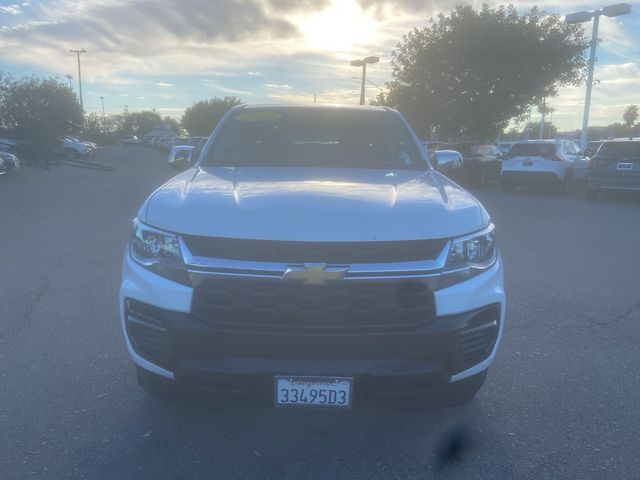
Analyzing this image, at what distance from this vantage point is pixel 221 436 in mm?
3326

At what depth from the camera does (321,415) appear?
3.60 m

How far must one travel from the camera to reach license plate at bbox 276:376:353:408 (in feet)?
8.91

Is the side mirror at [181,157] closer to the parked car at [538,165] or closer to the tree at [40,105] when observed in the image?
the parked car at [538,165]

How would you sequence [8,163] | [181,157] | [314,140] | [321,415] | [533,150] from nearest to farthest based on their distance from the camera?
[321,415]
[314,140]
[181,157]
[533,150]
[8,163]

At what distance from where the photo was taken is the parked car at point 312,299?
2.70m

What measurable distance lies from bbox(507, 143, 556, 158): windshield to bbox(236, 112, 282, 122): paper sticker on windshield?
49.0 ft

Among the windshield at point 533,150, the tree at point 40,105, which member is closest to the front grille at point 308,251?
the windshield at point 533,150

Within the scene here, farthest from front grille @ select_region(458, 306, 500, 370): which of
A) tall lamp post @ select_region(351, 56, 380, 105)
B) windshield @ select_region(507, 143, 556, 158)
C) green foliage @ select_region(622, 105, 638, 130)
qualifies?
green foliage @ select_region(622, 105, 638, 130)

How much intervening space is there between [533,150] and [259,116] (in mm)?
14995

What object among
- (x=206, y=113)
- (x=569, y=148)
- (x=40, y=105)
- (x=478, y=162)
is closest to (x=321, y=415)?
(x=478, y=162)

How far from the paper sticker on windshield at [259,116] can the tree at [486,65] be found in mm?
21200

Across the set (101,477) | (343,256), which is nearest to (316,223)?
(343,256)

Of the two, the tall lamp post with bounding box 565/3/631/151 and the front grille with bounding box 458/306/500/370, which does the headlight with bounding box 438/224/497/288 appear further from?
the tall lamp post with bounding box 565/3/631/151

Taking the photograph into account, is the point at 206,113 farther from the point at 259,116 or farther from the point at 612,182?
the point at 259,116
